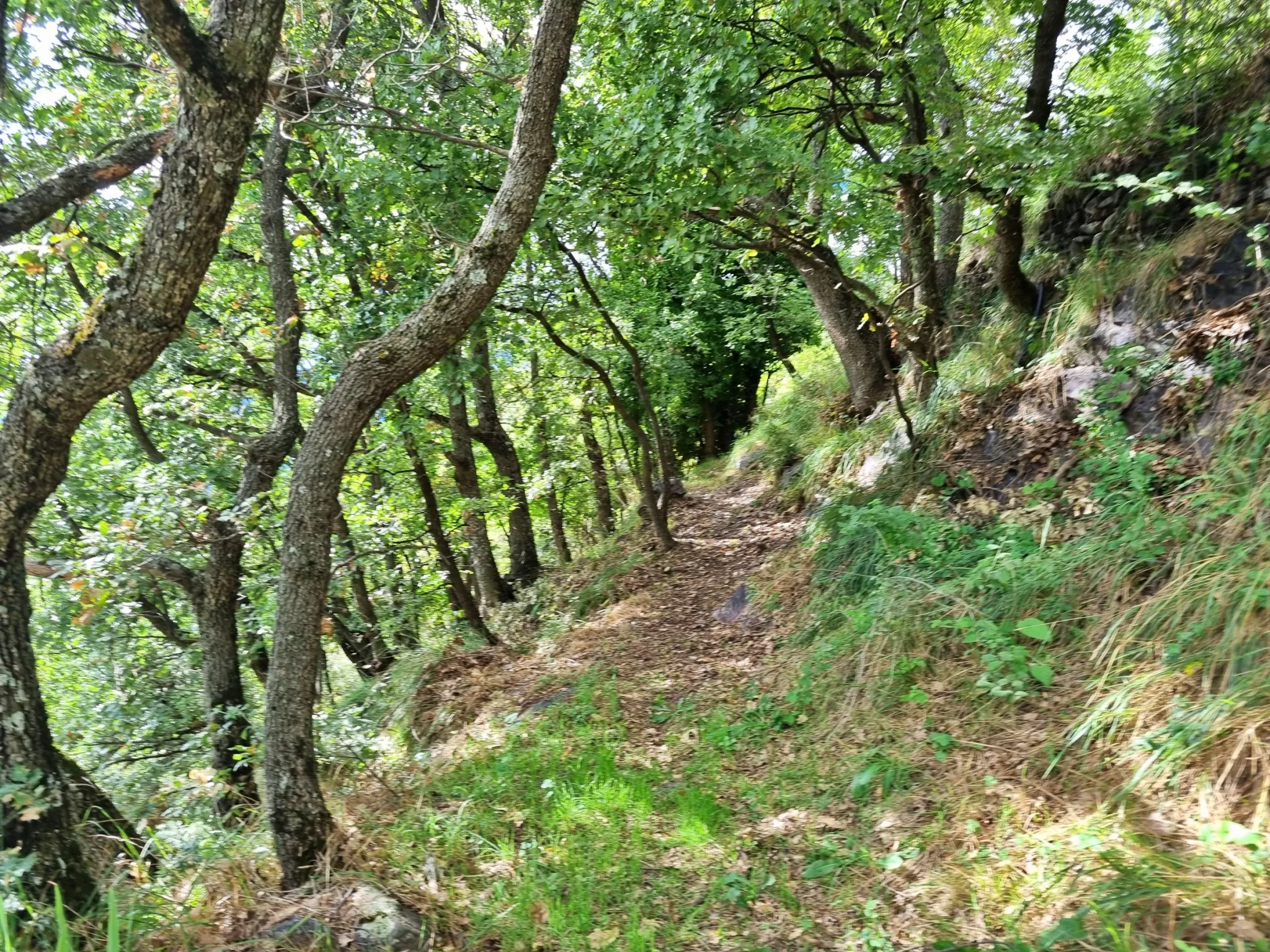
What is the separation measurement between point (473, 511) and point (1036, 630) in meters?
6.66

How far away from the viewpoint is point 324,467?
3.66m

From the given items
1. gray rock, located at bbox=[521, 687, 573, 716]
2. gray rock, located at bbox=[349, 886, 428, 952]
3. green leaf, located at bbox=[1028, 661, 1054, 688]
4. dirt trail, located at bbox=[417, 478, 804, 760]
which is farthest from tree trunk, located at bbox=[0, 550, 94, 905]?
green leaf, located at bbox=[1028, 661, 1054, 688]

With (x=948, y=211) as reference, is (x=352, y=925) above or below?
below

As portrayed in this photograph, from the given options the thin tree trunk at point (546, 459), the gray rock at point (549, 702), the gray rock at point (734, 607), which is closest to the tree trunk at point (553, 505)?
the thin tree trunk at point (546, 459)

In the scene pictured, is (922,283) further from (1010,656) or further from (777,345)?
(777,345)

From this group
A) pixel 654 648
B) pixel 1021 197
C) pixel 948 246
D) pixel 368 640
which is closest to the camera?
pixel 1021 197

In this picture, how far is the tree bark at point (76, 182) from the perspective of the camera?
12.2 feet

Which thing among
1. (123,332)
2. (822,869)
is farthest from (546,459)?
(822,869)

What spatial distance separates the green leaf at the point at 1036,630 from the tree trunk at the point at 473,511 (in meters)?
5.34

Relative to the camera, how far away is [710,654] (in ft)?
20.4

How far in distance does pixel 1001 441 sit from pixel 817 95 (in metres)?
3.55

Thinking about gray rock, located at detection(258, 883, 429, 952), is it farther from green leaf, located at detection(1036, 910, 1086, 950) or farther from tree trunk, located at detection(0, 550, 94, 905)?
green leaf, located at detection(1036, 910, 1086, 950)

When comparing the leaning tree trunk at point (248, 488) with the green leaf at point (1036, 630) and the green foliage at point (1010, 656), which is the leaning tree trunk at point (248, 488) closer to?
the green foliage at point (1010, 656)

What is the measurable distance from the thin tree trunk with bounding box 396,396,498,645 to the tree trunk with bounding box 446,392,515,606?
1.70 ft
